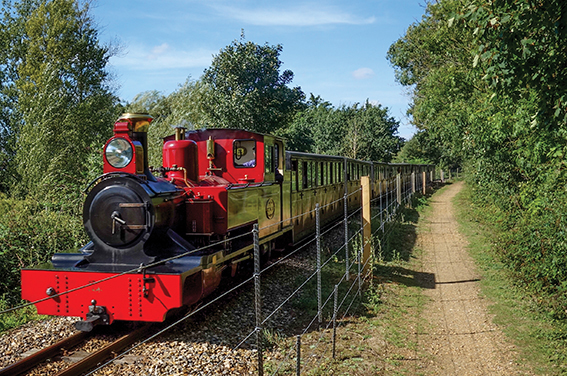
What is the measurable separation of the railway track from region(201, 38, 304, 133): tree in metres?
18.0

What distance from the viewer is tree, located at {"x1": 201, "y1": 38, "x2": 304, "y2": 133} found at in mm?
23000

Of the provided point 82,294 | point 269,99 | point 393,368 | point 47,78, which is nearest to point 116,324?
point 82,294

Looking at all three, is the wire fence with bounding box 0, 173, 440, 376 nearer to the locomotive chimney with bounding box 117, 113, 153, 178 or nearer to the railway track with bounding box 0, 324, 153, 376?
the railway track with bounding box 0, 324, 153, 376

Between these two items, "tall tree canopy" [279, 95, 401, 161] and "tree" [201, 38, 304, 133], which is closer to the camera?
"tree" [201, 38, 304, 133]

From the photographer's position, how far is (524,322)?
23.0 feet

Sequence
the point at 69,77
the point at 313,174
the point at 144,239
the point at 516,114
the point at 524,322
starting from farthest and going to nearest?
the point at 69,77, the point at 313,174, the point at 516,114, the point at 524,322, the point at 144,239

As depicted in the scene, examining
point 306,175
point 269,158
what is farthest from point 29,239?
point 306,175

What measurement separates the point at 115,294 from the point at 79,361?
82 cm

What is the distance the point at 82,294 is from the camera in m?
5.45

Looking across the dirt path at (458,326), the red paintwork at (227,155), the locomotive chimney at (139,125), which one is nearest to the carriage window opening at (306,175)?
the red paintwork at (227,155)

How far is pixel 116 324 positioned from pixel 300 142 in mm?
24679

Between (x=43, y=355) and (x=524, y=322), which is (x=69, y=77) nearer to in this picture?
(x=43, y=355)

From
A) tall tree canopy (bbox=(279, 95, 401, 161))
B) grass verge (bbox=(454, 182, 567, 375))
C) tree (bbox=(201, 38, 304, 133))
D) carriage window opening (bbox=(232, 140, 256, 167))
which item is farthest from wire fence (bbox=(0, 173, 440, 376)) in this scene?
tall tree canopy (bbox=(279, 95, 401, 161))

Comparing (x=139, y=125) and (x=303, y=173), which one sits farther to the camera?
(x=303, y=173)
